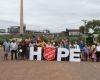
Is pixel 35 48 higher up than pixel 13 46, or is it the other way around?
pixel 13 46

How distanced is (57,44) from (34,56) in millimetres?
2425

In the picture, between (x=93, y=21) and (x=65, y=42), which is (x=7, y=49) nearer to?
(x=65, y=42)

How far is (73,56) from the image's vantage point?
32.0 m

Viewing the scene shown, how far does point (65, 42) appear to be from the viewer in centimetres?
3403

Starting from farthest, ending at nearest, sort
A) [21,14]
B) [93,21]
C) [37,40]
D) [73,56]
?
[93,21] < [21,14] < [37,40] < [73,56]

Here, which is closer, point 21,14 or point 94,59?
point 94,59

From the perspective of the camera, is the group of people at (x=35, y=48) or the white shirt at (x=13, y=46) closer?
the group of people at (x=35, y=48)

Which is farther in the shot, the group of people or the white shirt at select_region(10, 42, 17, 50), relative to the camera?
the white shirt at select_region(10, 42, 17, 50)
